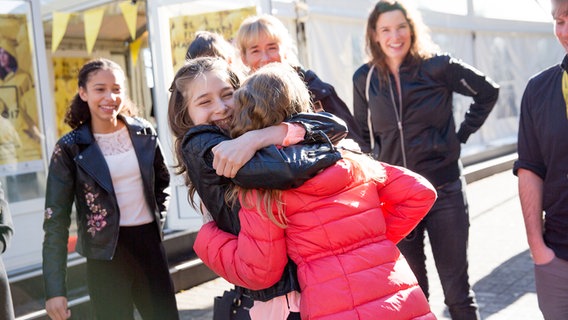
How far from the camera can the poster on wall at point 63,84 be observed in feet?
30.5

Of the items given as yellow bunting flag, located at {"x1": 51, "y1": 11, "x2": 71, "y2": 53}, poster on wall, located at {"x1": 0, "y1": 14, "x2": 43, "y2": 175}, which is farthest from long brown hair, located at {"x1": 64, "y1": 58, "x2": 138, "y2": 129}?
yellow bunting flag, located at {"x1": 51, "y1": 11, "x2": 71, "y2": 53}

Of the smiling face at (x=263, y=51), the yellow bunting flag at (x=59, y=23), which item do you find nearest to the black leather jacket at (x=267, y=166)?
Result: the smiling face at (x=263, y=51)

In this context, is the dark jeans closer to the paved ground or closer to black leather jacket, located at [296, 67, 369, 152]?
black leather jacket, located at [296, 67, 369, 152]

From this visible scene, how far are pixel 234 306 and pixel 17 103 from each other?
15.1 ft

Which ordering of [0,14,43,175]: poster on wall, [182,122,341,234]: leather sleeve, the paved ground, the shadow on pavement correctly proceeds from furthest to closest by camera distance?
[0,14,43,175]: poster on wall
the shadow on pavement
the paved ground
[182,122,341,234]: leather sleeve

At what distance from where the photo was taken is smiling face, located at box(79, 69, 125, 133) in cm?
350

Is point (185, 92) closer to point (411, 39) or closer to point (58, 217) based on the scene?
point (58, 217)

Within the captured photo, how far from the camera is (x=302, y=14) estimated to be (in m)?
7.96

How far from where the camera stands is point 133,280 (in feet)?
11.5

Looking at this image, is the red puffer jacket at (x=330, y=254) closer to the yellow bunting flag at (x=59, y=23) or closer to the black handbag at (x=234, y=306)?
the black handbag at (x=234, y=306)

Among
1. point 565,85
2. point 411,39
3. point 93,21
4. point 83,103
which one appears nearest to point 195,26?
point 93,21

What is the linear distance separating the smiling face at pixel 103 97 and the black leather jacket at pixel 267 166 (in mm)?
1449

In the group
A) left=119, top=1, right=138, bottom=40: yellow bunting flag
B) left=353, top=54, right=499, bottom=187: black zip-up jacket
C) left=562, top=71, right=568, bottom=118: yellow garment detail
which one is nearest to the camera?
left=562, top=71, right=568, bottom=118: yellow garment detail

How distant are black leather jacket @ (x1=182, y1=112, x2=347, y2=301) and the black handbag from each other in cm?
5
